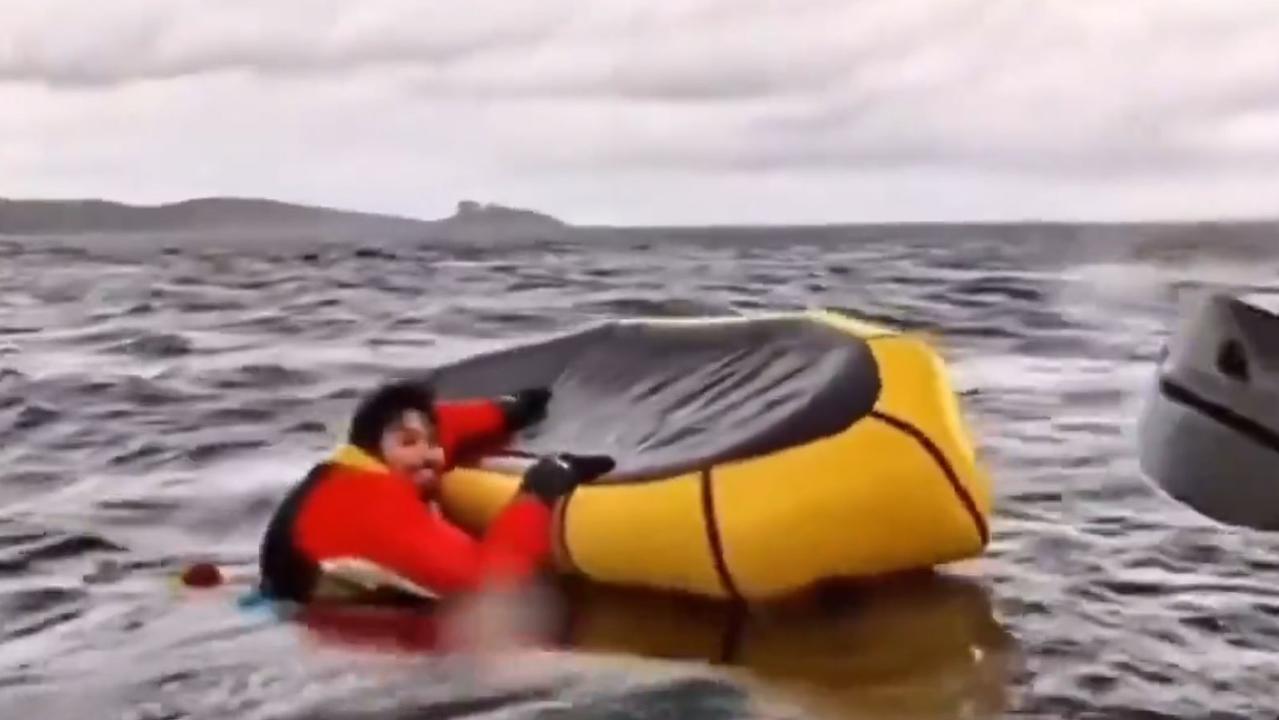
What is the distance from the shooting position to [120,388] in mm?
4066

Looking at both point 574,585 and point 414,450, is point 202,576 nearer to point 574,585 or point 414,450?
point 414,450

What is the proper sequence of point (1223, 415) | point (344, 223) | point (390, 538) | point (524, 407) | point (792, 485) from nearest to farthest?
point (792, 485) → point (390, 538) → point (1223, 415) → point (524, 407) → point (344, 223)

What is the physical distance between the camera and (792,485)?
2.19 metres

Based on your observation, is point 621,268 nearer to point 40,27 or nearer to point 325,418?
point 325,418

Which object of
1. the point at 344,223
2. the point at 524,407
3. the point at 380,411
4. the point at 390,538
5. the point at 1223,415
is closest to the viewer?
the point at 390,538

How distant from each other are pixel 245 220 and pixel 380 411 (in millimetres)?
2536

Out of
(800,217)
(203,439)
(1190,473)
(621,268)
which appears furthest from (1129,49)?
(203,439)

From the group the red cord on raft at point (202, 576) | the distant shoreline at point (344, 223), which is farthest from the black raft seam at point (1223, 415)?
the distant shoreline at point (344, 223)

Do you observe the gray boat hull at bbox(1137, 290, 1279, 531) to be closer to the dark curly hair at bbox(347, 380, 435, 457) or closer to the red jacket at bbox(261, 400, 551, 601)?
the red jacket at bbox(261, 400, 551, 601)

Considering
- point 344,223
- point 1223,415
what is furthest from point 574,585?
point 344,223

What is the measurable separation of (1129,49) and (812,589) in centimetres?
258

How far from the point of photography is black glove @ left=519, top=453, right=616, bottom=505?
2.35 m

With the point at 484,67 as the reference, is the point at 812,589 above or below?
below

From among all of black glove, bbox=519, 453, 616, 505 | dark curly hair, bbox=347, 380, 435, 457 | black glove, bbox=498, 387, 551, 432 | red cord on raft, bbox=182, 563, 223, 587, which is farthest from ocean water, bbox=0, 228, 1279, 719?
black glove, bbox=498, 387, 551, 432
